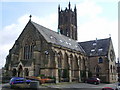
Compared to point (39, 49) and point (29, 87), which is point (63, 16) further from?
point (29, 87)

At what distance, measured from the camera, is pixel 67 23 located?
212ft

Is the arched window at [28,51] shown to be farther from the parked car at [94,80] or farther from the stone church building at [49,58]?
the parked car at [94,80]

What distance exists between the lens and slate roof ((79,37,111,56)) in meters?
50.8

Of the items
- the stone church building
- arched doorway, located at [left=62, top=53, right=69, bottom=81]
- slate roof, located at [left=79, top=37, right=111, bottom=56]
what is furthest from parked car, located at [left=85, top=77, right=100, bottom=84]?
slate roof, located at [left=79, top=37, right=111, bottom=56]

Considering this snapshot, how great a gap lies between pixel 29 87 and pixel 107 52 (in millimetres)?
33121

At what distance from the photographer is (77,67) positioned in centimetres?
4559

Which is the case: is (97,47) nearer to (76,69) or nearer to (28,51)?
(76,69)

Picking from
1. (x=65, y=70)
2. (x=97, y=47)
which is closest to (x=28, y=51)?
(x=65, y=70)

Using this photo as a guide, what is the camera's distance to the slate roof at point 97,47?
50.8 meters

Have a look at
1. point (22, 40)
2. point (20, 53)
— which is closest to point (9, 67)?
point (20, 53)

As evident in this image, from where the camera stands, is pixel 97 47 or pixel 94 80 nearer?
pixel 94 80

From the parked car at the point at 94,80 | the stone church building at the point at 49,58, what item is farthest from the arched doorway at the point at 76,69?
the parked car at the point at 94,80

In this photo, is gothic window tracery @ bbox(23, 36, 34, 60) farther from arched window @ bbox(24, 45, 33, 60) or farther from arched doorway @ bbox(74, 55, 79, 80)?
arched doorway @ bbox(74, 55, 79, 80)

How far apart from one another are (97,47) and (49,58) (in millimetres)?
23525
